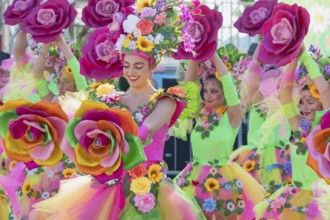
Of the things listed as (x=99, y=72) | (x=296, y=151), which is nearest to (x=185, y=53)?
(x=99, y=72)

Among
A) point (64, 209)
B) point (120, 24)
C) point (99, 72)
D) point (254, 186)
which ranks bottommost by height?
point (254, 186)

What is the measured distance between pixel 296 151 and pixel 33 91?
264cm

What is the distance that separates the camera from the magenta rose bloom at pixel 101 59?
5855mm

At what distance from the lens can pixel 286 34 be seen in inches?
211

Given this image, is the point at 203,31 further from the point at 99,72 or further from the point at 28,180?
the point at 28,180

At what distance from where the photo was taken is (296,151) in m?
5.66

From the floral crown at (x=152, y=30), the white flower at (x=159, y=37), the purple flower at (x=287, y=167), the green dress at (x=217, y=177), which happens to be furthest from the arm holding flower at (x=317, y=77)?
the purple flower at (x=287, y=167)

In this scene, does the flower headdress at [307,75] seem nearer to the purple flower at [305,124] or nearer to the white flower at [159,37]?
the purple flower at [305,124]

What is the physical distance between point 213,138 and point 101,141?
254 centimetres

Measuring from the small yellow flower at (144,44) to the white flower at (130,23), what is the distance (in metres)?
0.07

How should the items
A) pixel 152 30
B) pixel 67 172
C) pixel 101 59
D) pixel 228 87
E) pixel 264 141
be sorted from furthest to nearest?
pixel 264 141 → pixel 67 172 → pixel 228 87 → pixel 101 59 → pixel 152 30

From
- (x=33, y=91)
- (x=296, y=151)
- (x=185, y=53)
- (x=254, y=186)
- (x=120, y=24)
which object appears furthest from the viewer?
(x=33, y=91)

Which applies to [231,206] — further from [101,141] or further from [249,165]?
[101,141]

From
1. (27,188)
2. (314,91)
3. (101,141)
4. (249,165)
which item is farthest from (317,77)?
(27,188)
